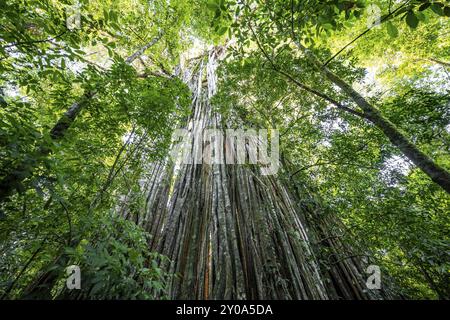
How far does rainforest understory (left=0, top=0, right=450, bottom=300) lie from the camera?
128 centimetres

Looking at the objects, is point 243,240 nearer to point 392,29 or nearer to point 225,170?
point 225,170

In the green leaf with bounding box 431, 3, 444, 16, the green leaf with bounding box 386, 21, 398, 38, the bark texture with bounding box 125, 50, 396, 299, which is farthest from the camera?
the bark texture with bounding box 125, 50, 396, 299

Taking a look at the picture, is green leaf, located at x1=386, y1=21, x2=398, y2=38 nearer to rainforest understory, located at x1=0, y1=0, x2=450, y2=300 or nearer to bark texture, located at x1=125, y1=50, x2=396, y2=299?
rainforest understory, located at x1=0, y1=0, x2=450, y2=300

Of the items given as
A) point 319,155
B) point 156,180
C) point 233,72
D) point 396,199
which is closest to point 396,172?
point 396,199

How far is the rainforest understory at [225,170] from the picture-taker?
1279 millimetres

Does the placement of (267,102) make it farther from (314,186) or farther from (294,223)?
(294,223)

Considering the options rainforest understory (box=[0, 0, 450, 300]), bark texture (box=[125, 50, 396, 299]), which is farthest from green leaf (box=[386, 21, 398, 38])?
bark texture (box=[125, 50, 396, 299])

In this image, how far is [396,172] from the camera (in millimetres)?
2441

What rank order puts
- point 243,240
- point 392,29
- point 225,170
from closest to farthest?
point 392,29
point 243,240
point 225,170

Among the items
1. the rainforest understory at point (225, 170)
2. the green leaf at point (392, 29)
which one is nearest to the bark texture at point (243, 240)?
the rainforest understory at point (225, 170)

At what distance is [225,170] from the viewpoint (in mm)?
3189

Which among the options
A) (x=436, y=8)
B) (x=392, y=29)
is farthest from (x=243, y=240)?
(x=436, y=8)
